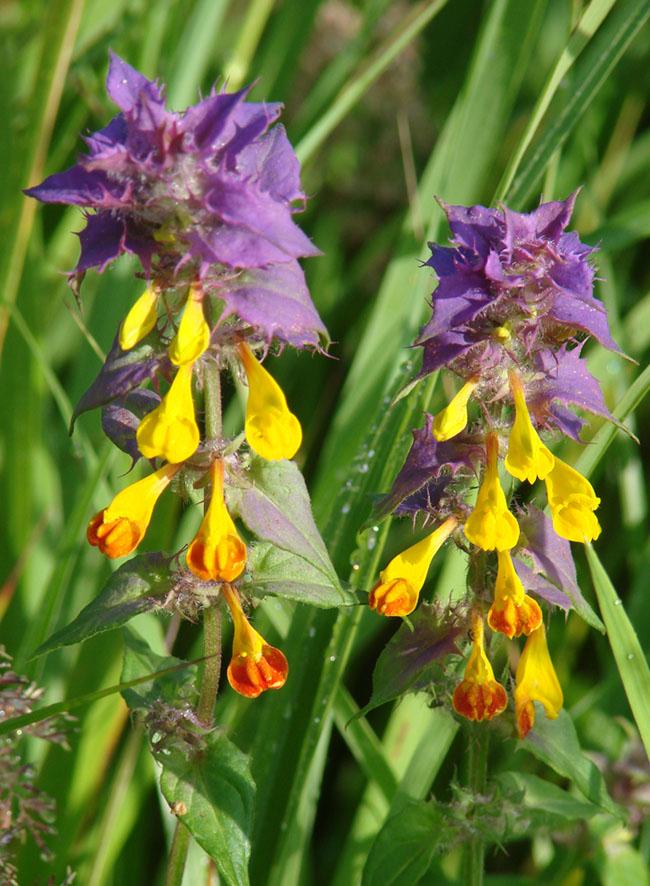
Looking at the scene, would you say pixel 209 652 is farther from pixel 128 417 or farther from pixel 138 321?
pixel 138 321

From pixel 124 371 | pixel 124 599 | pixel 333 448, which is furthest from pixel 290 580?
pixel 333 448

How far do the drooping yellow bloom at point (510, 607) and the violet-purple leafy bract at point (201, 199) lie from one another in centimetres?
34

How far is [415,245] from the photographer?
6.58ft

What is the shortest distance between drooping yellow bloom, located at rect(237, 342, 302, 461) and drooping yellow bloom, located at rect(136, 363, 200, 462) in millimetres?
64

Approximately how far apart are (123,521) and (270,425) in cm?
21

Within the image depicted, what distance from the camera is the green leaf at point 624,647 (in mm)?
1239

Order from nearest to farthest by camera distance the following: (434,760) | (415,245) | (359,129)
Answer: (434,760) → (415,245) → (359,129)

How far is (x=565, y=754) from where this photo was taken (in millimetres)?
1155

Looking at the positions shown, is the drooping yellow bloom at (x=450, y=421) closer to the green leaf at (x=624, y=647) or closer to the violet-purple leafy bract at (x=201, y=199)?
the violet-purple leafy bract at (x=201, y=199)

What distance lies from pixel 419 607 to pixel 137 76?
0.72m

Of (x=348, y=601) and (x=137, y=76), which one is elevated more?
(x=137, y=76)

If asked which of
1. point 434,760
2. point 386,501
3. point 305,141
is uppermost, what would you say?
point 305,141

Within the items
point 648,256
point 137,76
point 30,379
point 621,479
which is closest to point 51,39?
point 30,379

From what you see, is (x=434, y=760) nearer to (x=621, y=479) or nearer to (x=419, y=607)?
(x=419, y=607)
